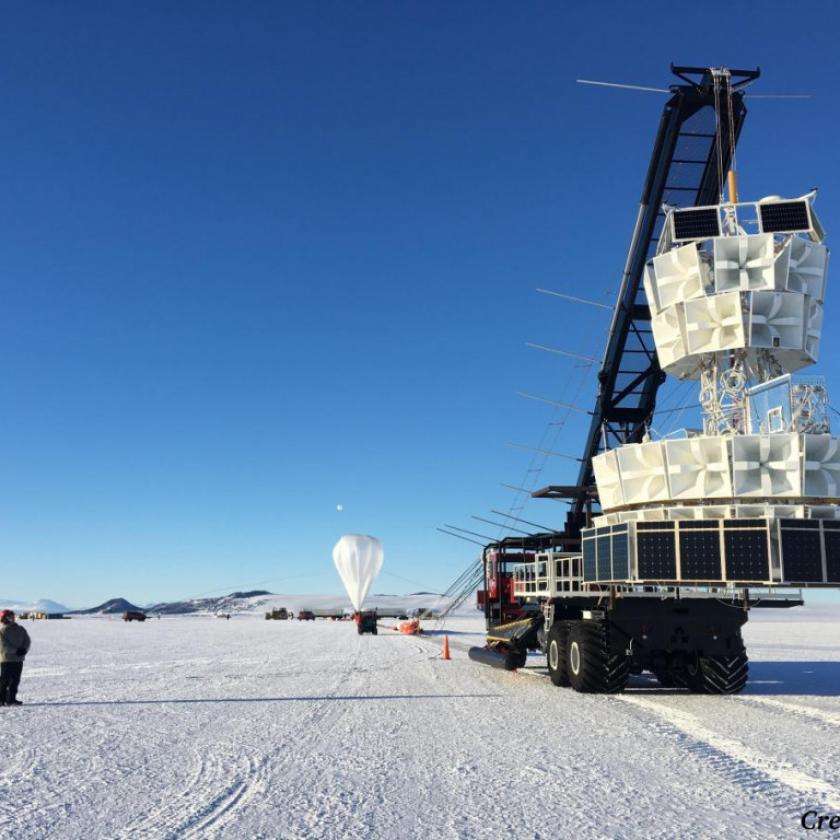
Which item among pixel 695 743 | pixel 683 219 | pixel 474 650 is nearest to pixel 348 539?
pixel 474 650

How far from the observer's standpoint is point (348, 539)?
99562mm

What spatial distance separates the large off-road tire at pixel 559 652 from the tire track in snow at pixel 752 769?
5387 mm

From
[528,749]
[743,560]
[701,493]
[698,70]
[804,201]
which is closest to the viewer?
[528,749]

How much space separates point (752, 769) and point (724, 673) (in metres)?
8.43

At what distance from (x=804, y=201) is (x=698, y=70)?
7.29 metres

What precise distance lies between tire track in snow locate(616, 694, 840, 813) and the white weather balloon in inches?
3360

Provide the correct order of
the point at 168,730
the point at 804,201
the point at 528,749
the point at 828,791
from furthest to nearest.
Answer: the point at 804,201
the point at 168,730
the point at 528,749
the point at 828,791

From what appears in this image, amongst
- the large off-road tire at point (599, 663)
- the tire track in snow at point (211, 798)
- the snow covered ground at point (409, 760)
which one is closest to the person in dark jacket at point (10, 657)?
the snow covered ground at point (409, 760)

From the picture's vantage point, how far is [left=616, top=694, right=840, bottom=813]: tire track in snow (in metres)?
8.36

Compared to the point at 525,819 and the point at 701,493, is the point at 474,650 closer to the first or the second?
the point at 701,493

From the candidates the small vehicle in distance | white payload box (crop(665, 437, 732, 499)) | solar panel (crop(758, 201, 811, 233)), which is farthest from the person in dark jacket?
the small vehicle in distance

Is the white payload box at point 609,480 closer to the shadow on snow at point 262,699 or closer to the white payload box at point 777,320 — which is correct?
the white payload box at point 777,320

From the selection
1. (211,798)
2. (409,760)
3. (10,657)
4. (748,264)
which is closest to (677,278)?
(748,264)

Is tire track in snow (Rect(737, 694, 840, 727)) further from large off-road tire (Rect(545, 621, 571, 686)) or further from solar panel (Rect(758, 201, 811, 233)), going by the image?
solar panel (Rect(758, 201, 811, 233))
